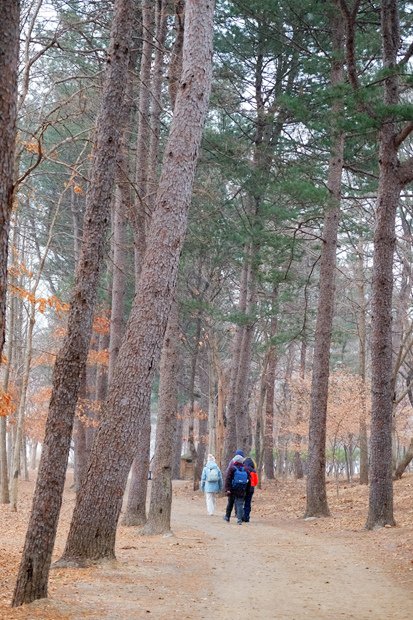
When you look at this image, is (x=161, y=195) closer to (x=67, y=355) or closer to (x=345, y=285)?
(x=67, y=355)

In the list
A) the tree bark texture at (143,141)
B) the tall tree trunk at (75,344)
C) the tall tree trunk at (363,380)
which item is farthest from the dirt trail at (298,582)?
the tall tree trunk at (363,380)

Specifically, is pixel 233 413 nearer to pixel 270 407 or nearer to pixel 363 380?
pixel 363 380

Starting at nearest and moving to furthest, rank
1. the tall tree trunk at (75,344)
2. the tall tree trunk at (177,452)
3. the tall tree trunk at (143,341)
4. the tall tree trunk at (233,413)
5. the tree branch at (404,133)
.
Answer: the tall tree trunk at (75,344) < the tall tree trunk at (143,341) < the tree branch at (404,133) < the tall tree trunk at (233,413) < the tall tree trunk at (177,452)

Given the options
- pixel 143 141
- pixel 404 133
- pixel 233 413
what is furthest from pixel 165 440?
pixel 233 413

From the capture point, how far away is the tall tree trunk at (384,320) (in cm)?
1340

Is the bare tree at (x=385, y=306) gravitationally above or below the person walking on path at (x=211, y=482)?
above

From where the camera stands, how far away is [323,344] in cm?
1617

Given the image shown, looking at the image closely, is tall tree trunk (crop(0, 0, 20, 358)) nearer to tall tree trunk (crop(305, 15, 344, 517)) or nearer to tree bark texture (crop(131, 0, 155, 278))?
tree bark texture (crop(131, 0, 155, 278))

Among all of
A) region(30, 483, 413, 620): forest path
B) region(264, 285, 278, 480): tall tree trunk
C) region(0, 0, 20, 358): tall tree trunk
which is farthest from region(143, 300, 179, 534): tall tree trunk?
region(264, 285, 278, 480): tall tree trunk

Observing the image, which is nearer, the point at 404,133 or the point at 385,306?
the point at 404,133

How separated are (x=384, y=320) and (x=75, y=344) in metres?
8.15

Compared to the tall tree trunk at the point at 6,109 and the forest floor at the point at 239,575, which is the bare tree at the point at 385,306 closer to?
the forest floor at the point at 239,575

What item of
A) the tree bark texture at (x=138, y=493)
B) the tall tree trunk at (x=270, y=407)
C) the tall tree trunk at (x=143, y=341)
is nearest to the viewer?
the tall tree trunk at (x=143, y=341)

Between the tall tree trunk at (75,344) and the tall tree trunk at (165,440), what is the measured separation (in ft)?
18.3
